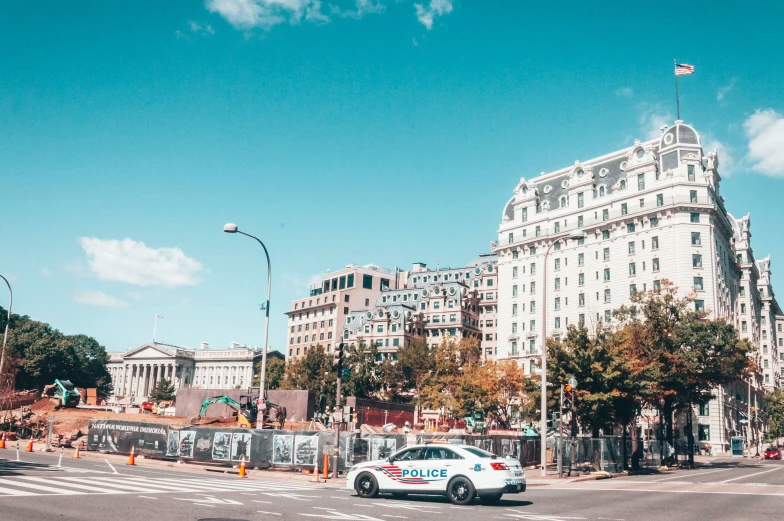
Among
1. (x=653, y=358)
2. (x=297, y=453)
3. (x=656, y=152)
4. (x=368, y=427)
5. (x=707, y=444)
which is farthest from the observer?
(x=656, y=152)

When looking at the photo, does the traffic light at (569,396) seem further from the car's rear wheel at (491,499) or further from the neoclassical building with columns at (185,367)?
the neoclassical building with columns at (185,367)

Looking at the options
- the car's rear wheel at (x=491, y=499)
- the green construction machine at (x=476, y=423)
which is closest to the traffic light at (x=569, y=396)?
the car's rear wheel at (x=491, y=499)

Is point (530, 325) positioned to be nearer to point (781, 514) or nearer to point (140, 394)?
point (781, 514)

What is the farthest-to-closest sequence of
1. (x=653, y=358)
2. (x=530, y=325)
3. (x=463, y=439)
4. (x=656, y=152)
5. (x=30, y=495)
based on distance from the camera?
(x=530, y=325)
(x=656, y=152)
(x=653, y=358)
(x=463, y=439)
(x=30, y=495)

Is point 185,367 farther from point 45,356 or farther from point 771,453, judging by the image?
point 771,453

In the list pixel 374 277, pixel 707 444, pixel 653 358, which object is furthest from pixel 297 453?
pixel 374 277

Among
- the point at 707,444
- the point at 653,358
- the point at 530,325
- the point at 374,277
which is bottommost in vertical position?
the point at 707,444

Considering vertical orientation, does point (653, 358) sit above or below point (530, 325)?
below

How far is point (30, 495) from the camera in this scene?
14.7m

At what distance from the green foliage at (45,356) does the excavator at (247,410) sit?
169 feet

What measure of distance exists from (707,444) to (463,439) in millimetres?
55906

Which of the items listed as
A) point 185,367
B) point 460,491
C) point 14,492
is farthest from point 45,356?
point 460,491

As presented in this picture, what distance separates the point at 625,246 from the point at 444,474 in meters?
71.3

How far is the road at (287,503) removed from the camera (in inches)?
520
